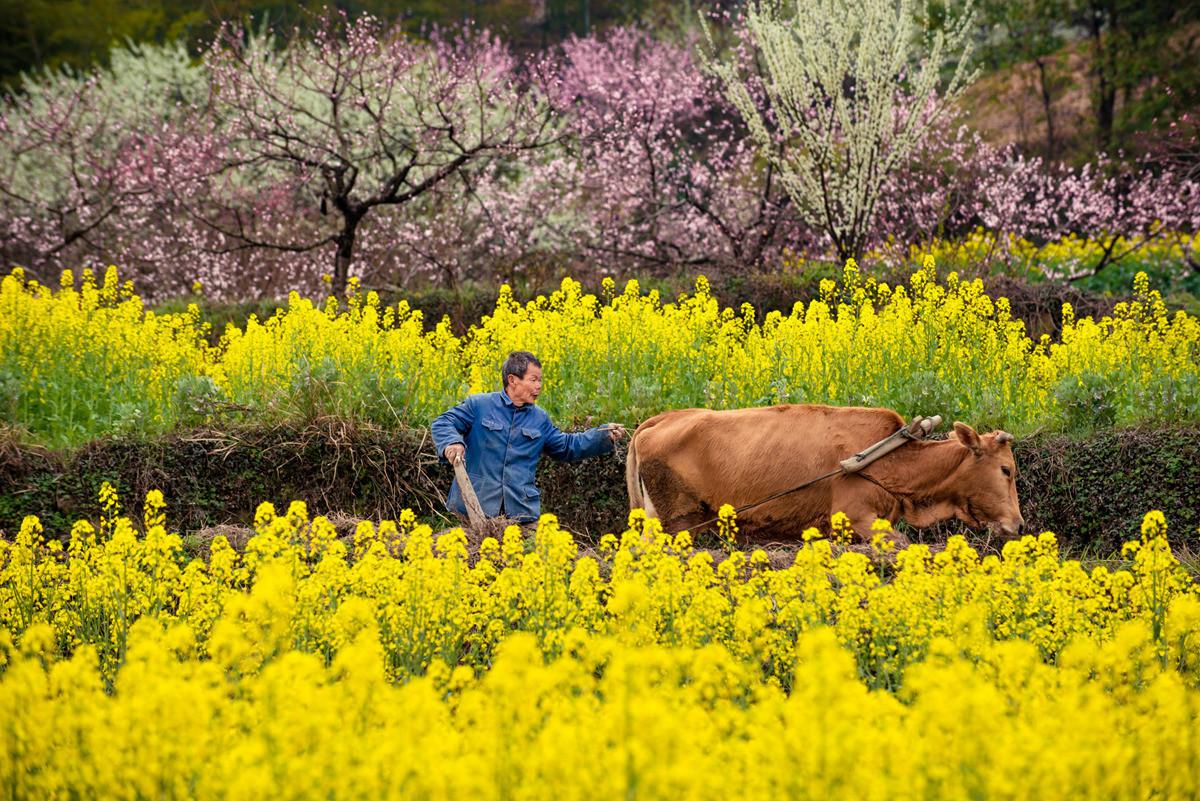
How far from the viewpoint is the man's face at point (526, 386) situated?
7738mm

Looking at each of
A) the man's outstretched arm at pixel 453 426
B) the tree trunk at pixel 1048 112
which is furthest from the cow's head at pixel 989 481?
the tree trunk at pixel 1048 112

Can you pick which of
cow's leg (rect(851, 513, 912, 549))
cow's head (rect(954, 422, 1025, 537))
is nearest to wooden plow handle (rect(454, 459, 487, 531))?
cow's leg (rect(851, 513, 912, 549))

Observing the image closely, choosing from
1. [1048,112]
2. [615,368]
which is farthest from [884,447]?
[1048,112]

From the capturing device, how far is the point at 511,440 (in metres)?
7.85

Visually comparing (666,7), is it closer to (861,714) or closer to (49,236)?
(49,236)

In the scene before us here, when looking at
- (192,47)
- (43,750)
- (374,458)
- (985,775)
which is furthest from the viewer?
(192,47)

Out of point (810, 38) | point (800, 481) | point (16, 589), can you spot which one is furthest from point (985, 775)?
point (810, 38)

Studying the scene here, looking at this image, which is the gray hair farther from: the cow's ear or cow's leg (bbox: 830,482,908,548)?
the cow's ear

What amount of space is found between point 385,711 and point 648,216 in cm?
1675

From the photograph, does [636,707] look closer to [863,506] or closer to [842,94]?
[863,506]

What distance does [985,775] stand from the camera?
3.29 m

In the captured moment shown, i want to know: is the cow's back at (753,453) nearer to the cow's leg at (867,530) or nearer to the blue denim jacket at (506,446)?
the cow's leg at (867,530)

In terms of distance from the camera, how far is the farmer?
7797mm

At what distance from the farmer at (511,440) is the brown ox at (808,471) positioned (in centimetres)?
45
